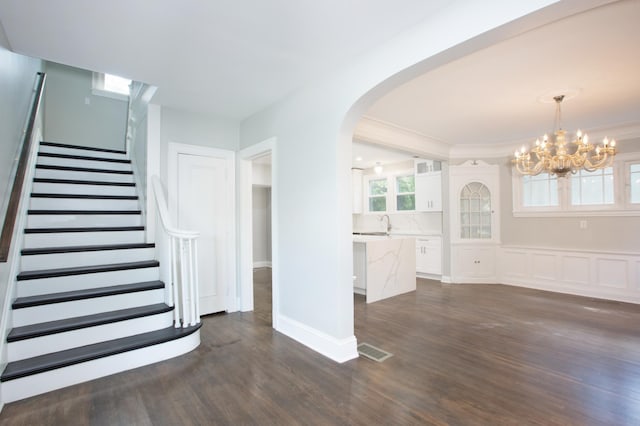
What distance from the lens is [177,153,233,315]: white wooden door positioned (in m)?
3.78

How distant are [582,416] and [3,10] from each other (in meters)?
4.56

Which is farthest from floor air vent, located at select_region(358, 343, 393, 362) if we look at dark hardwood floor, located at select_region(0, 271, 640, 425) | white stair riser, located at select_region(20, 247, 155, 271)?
white stair riser, located at select_region(20, 247, 155, 271)

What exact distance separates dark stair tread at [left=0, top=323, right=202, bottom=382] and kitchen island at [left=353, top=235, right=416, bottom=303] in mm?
2605

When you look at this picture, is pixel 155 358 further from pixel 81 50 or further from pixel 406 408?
pixel 81 50

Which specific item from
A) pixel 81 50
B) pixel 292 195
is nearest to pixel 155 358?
pixel 292 195

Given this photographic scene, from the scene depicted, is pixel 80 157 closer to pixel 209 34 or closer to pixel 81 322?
pixel 81 322

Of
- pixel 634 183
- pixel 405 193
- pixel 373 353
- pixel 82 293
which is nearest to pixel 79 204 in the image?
pixel 82 293

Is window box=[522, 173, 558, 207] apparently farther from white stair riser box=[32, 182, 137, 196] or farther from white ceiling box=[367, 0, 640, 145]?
white stair riser box=[32, 182, 137, 196]

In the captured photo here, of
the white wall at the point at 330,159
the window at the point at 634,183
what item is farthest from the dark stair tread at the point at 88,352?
the window at the point at 634,183

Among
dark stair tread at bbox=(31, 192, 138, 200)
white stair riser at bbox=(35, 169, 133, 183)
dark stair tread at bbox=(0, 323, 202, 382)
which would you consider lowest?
dark stair tread at bbox=(0, 323, 202, 382)

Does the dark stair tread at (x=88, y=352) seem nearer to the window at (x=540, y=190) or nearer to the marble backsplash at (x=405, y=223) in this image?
the marble backsplash at (x=405, y=223)

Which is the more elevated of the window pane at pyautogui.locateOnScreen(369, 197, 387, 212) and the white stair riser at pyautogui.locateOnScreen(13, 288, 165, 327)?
the window pane at pyautogui.locateOnScreen(369, 197, 387, 212)

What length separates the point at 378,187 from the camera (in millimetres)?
7844

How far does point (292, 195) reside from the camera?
3262 mm
